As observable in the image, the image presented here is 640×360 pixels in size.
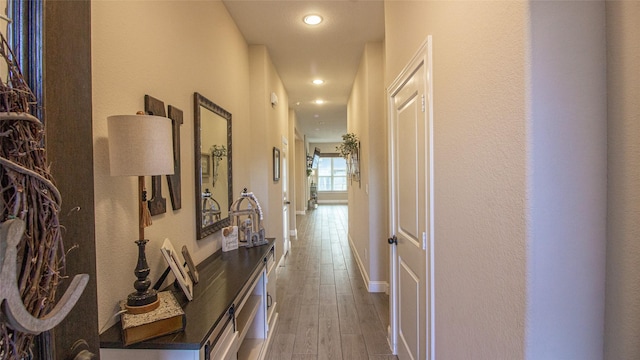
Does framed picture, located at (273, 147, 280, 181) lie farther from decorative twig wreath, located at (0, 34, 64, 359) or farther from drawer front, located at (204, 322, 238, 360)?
decorative twig wreath, located at (0, 34, 64, 359)

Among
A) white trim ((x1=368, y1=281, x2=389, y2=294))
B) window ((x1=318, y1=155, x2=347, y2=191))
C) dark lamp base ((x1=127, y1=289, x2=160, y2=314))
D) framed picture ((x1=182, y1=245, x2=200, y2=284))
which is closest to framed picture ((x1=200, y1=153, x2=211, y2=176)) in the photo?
framed picture ((x1=182, y1=245, x2=200, y2=284))

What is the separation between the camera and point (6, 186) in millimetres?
499

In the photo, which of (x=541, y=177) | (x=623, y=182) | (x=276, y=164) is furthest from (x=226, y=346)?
(x=276, y=164)

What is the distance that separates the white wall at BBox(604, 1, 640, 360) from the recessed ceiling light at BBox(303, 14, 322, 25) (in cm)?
274

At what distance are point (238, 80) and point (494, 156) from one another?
288 cm

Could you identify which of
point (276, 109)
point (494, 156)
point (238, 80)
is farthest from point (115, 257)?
point (276, 109)

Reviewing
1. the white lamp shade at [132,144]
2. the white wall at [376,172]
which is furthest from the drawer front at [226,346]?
the white wall at [376,172]

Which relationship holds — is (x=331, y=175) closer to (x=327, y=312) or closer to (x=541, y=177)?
(x=327, y=312)

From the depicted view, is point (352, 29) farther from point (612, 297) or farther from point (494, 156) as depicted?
point (612, 297)

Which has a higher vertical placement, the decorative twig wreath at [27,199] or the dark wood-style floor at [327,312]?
the decorative twig wreath at [27,199]

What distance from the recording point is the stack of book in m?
1.15

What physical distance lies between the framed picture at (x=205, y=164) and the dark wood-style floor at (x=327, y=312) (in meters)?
1.50

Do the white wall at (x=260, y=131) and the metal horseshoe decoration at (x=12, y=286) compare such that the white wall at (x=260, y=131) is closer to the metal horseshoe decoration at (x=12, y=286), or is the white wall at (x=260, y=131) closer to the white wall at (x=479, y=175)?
the white wall at (x=479, y=175)

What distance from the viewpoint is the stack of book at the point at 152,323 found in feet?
3.78
